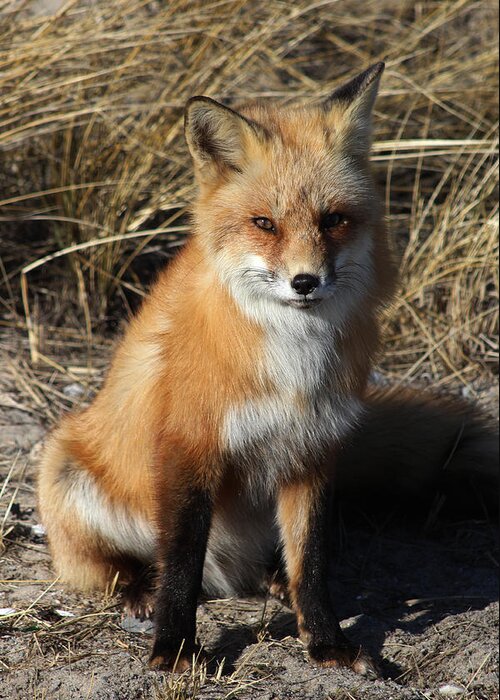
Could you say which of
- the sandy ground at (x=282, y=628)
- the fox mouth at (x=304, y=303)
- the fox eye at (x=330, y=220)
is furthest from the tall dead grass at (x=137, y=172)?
the fox mouth at (x=304, y=303)

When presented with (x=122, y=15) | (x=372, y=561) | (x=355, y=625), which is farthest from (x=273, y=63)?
(x=355, y=625)

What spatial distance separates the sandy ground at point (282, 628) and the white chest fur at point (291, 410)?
67 centimetres

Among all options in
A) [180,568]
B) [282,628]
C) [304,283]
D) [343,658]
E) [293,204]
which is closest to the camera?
[304,283]

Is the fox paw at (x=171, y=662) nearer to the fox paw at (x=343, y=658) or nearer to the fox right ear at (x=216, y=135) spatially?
the fox paw at (x=343, y=658)

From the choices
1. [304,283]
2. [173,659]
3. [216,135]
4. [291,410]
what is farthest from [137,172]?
[173,659]

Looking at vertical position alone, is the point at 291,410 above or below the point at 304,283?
below

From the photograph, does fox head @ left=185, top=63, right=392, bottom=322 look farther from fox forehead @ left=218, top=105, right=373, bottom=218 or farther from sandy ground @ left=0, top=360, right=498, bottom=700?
sandy ground @ left=0, top=360, right=498, bottom=700

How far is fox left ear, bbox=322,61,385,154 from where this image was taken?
9.09 ft

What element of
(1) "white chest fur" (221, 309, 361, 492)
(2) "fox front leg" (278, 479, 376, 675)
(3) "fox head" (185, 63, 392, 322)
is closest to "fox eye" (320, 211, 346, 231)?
(3) "fox head" (185, 63, 392, 322)

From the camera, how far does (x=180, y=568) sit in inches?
112

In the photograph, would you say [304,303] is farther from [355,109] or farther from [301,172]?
[355,109]

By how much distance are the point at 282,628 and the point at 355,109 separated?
6.37 ft

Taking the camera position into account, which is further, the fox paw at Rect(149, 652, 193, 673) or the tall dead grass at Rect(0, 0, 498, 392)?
the tall dead grass at Rect(0, 0, 498, 392)

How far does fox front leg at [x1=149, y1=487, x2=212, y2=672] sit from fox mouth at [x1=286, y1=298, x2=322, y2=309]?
2.34ft
